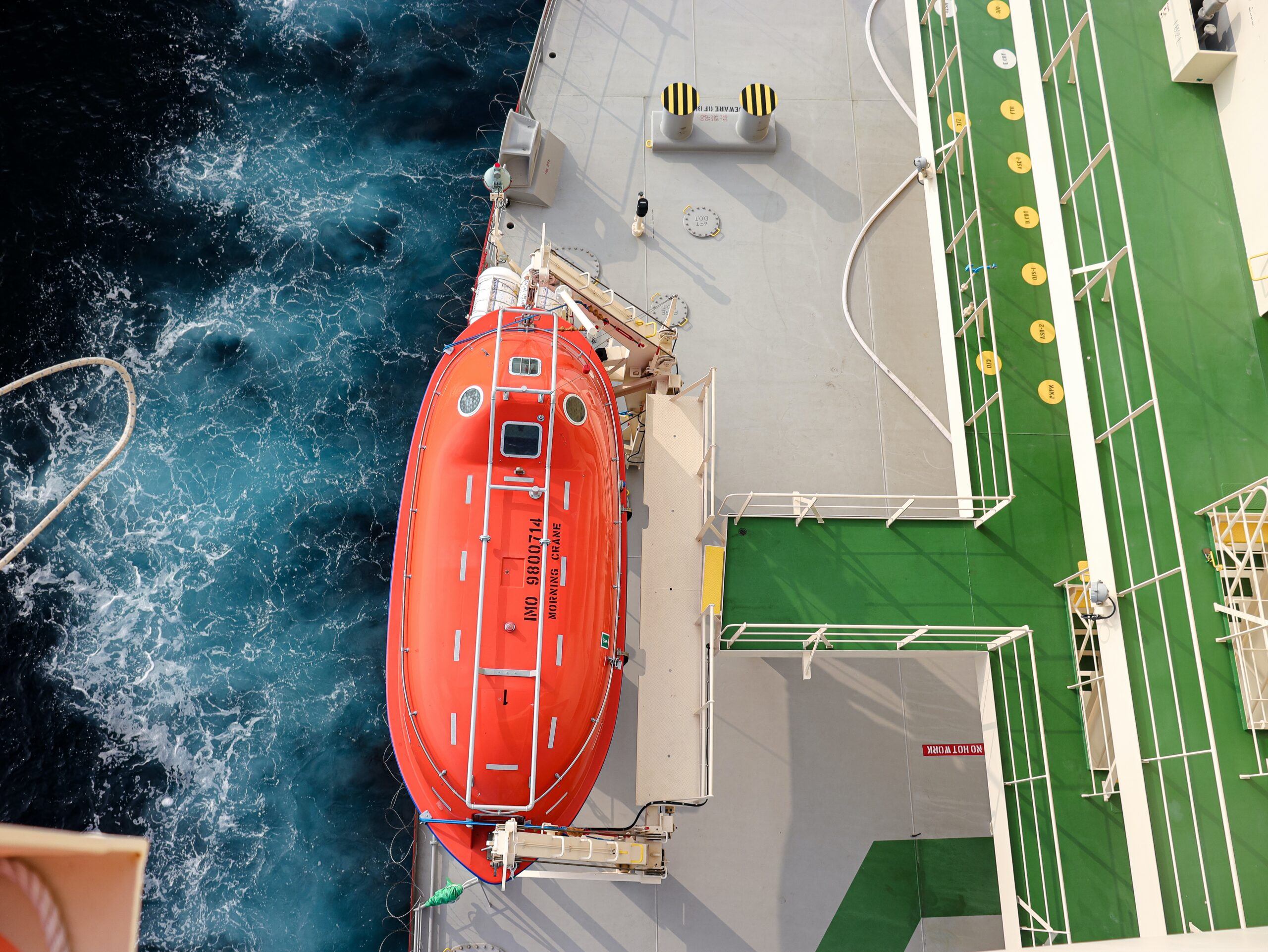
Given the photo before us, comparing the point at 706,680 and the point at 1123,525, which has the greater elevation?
the point at 1123,525

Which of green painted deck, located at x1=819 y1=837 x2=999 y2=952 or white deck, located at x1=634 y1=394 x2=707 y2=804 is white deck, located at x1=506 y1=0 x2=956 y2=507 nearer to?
white deck, located at x1=634 y1=394 x2=707 y2=804

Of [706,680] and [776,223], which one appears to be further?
[776,223]

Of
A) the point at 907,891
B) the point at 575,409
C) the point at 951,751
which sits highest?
the point at 575,409

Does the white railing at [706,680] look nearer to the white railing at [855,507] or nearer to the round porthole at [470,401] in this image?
the white railing at [855,507]

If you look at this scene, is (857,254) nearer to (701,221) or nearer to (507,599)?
(701,221)

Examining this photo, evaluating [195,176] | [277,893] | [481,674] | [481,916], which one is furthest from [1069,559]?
[195,176]

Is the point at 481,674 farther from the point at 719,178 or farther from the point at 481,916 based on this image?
the point at 719,178

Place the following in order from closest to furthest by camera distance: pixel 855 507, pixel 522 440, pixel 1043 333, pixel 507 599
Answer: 1. pixel 507 599
2. pixel 522 440
3. pixel 1043 333
4. pixel 855 507

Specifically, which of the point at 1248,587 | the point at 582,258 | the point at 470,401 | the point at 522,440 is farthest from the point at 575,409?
the point at 1248,587
